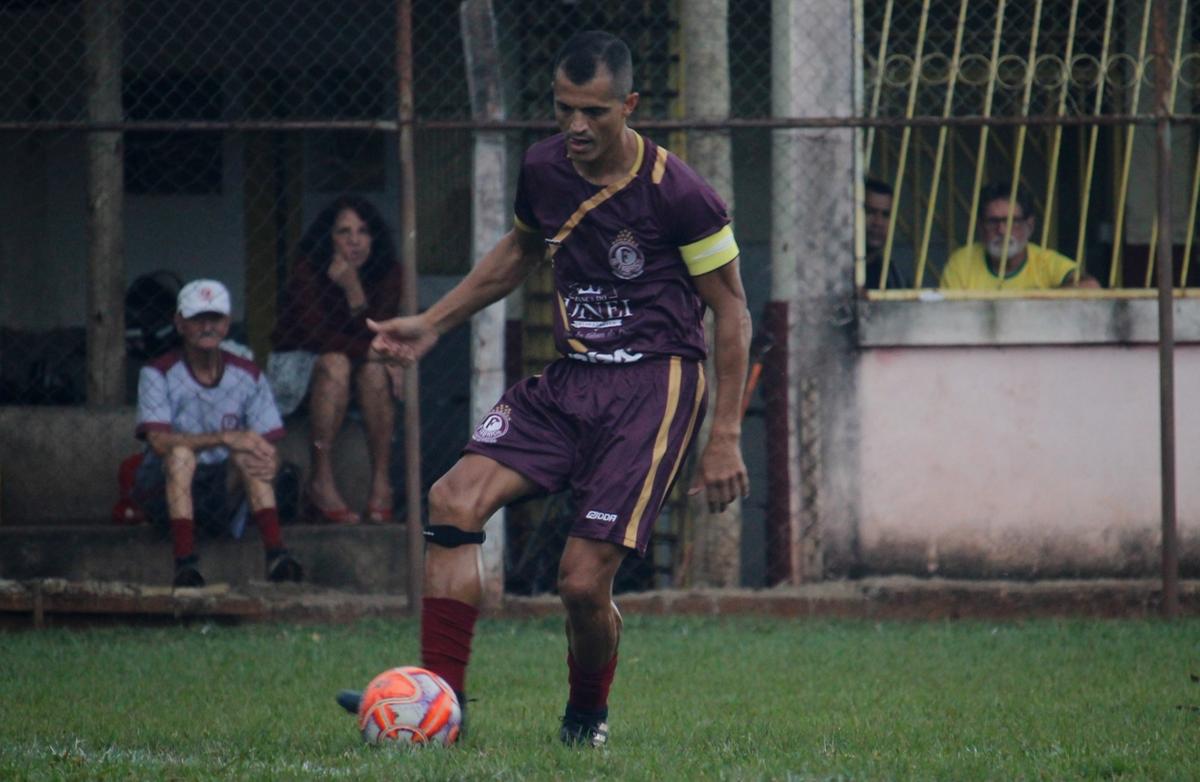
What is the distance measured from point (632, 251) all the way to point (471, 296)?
59cm

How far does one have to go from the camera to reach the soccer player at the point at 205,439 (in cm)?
913

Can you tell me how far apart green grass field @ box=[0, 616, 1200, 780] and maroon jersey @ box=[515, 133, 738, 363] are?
120 centimetres

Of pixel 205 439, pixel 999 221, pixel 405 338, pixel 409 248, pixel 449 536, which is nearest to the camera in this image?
pixel 449 536

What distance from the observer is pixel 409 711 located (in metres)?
5.05

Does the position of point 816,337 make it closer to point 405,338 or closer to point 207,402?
point 207,402

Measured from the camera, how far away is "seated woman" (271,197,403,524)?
9781 millimetres

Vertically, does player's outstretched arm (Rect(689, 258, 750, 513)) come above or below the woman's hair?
below

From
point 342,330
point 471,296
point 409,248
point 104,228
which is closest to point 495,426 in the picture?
point 471,296

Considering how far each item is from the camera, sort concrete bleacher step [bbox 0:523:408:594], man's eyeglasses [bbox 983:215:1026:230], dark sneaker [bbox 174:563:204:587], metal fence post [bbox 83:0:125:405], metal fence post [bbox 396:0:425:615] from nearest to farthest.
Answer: metal fence post [bbox 396:0:425:615]
dark sneaker [bbox 174:563:204:587]
concrete bleacher step [bbox 0:523:408:594]
man's eyeglasses [bbox 983:215:1026:230]
metal fence post [bbox 83:0:125:405]

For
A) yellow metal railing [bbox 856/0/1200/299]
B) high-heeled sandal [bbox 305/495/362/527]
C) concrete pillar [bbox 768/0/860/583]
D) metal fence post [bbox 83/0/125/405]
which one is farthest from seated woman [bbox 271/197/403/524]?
yellow metal railing [bbox 856/0/1200/299]

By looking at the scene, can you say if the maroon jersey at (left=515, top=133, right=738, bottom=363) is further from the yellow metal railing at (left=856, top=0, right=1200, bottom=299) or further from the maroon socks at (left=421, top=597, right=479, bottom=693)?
the yellow metal railing at (left=856, top=0, right=1200, bottom=299)

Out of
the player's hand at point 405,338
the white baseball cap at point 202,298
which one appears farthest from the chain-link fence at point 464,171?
the player's hand at point 405,338

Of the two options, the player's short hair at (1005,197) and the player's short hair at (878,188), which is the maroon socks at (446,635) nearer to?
the player's short hair at (878,188)

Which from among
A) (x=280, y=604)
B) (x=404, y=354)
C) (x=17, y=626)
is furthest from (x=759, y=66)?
(x=404, y=354)
